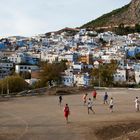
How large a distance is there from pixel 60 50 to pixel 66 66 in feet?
155

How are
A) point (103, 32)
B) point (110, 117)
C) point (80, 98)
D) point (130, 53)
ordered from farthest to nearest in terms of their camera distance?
point (103, 32) → point (130, 53) → point (80, 98) → point (110, 117)

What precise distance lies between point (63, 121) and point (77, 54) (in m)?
119

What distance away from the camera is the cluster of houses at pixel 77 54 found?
10199cm

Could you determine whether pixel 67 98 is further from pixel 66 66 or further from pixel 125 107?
pixel 66 66

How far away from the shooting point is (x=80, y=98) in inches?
1346

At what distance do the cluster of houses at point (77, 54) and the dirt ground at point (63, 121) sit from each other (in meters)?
33.5

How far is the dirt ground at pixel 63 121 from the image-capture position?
61.1ft

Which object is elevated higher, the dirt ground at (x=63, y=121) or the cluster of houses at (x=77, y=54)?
the cluster of houses at (x=77, y=54)

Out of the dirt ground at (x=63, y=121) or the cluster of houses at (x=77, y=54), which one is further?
the cluster of houses at (x=77, y=54)

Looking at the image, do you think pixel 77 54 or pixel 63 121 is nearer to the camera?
pixel 63 121

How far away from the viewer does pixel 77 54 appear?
463 ft

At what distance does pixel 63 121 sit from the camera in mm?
22438

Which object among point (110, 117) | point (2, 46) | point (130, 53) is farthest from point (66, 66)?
point (110, 117)

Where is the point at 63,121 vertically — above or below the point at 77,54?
below
